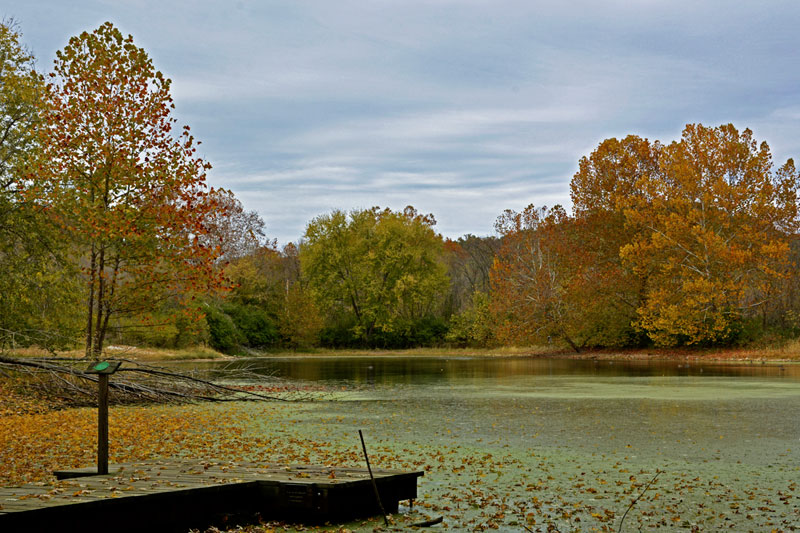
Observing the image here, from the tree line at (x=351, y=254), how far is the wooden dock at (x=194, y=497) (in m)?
10.8

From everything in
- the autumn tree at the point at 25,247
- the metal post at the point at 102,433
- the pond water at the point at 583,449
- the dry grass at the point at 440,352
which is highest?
the autumn tree at the point at 25,247

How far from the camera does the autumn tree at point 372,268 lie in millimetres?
58031

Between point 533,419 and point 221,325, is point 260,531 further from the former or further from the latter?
point 221,325

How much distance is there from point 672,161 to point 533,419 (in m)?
30.4

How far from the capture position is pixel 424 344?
57.7 m

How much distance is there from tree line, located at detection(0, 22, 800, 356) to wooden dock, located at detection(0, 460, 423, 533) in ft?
35.3

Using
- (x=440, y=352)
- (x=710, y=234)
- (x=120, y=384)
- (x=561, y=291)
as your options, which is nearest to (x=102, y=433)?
(x=120, y=384)

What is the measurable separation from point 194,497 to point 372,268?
172ft

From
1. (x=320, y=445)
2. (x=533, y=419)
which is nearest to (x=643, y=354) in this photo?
(x=533, y=419)

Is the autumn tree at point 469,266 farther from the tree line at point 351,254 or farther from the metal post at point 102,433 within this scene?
the metal post at point 102,433

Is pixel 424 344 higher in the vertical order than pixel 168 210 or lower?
lower

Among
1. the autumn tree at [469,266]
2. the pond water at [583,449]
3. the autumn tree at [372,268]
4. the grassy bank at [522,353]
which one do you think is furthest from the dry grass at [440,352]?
the pond water at [583,449]

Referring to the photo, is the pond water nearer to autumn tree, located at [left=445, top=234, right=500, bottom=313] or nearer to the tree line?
the tree line

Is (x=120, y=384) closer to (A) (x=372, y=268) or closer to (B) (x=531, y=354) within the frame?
(B) (x=531, y=354)
